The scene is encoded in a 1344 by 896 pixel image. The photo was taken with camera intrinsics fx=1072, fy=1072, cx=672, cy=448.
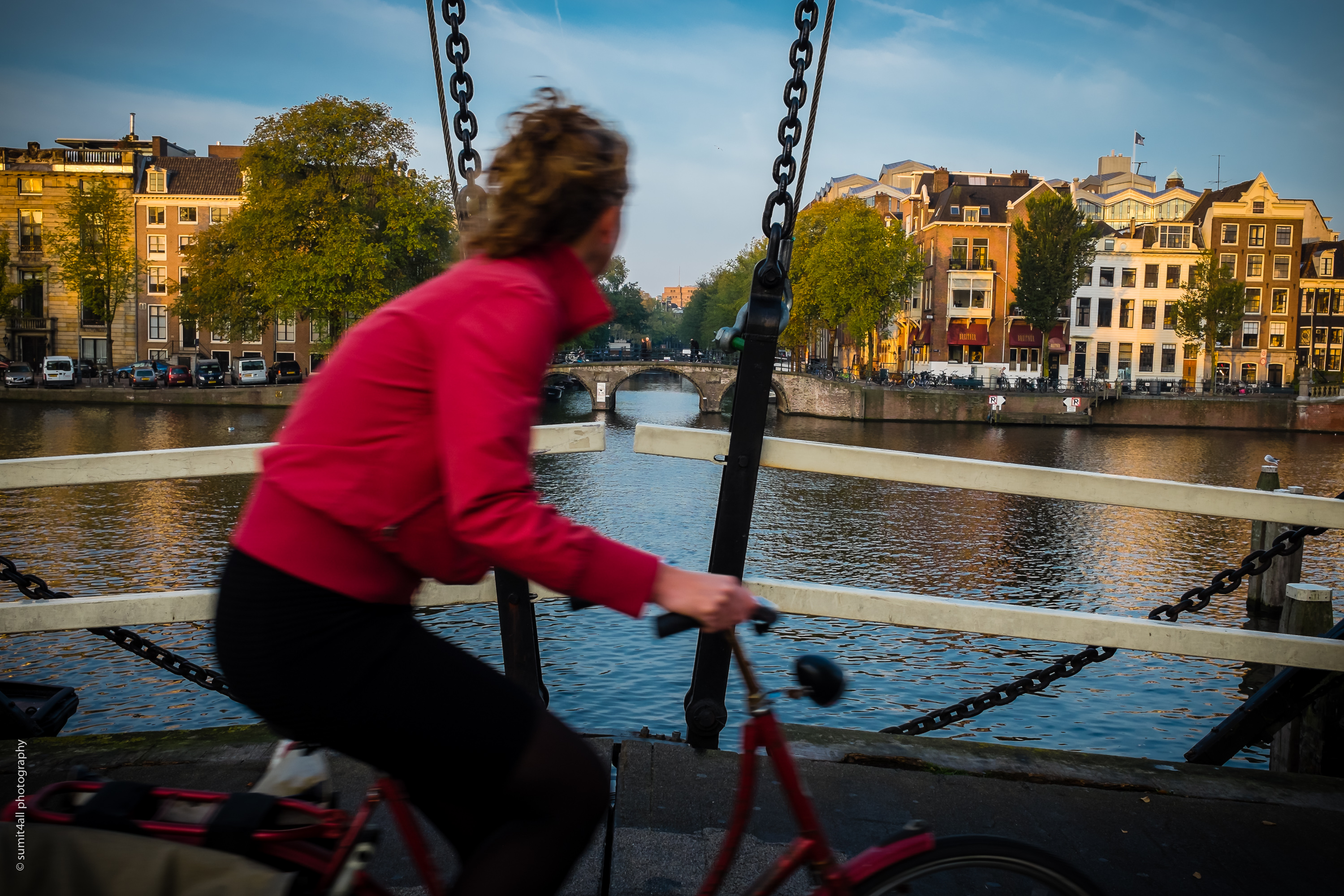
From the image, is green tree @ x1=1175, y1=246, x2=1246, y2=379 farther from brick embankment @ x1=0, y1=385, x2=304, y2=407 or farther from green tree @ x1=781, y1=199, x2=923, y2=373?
brick embankment @ x1=0, y1=385, x2=304, y2=407

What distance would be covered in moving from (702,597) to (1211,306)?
180ft

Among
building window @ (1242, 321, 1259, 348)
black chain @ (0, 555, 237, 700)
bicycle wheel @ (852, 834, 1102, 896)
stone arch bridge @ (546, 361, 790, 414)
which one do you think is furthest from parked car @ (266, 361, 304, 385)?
bicycle wheel @ (852, 834, 1102, 896)

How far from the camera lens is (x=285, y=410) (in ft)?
132

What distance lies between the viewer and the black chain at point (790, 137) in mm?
3064

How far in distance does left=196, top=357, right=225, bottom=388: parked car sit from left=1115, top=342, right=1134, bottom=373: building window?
44311 millimetres

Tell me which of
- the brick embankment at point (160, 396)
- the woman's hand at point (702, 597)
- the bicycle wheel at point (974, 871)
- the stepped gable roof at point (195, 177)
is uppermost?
the stepped gable roof at point (195, 177)

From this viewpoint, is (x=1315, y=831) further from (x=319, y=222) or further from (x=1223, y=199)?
(x=1223, y=199)

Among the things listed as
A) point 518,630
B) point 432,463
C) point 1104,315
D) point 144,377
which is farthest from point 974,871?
point 1104,315

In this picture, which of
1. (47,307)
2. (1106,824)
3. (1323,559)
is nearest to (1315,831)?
(1106,824)

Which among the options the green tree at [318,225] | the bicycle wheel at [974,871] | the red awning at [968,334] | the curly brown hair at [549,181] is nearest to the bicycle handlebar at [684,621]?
the bicycle wheel at [974,871]

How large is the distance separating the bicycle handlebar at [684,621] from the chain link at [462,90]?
1.86m

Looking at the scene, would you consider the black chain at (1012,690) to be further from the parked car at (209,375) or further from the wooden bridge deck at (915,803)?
the parked car at (209,375)

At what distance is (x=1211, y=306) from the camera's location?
49750 millimetres

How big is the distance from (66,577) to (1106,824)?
13.2 metres
